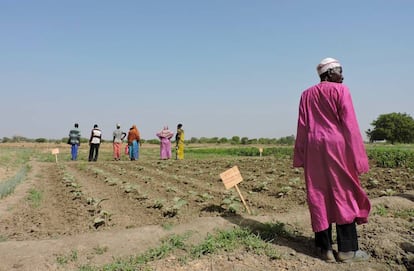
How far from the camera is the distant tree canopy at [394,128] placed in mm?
62750

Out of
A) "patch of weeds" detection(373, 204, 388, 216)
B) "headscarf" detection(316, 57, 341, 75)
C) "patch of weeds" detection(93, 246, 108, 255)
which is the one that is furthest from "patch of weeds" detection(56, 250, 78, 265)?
"patch of weeds" detection(373, 204, 388, 216)

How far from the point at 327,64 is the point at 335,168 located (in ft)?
3.53

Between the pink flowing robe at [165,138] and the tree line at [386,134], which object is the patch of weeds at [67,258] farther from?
the tree line at [386,134]

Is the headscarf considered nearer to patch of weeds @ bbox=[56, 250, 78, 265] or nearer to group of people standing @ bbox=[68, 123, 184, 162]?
patch of weeds @ bbox=[56, 250, 78, 265]

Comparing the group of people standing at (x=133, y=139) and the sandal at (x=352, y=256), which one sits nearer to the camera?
the sandal at (x=352, y=256)

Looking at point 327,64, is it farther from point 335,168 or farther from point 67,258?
point 67,258

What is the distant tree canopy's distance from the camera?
206 feet

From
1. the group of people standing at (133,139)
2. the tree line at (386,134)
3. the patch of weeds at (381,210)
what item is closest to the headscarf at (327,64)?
the patch of weeds at (381,210)

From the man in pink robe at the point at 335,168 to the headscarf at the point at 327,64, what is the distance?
0.01 metres

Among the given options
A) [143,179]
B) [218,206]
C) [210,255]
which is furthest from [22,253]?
[143,179]

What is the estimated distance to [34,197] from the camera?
6.81m

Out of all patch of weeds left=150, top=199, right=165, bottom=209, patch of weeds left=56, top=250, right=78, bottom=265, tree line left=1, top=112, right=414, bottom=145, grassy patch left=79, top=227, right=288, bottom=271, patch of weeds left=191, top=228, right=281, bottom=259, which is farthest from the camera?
tree line left=1, top=112, right=414, bottom=145

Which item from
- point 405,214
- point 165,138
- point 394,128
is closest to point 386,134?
point 394,128

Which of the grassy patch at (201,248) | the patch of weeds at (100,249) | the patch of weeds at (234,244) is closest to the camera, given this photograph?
the grassy patch at (201,248)
